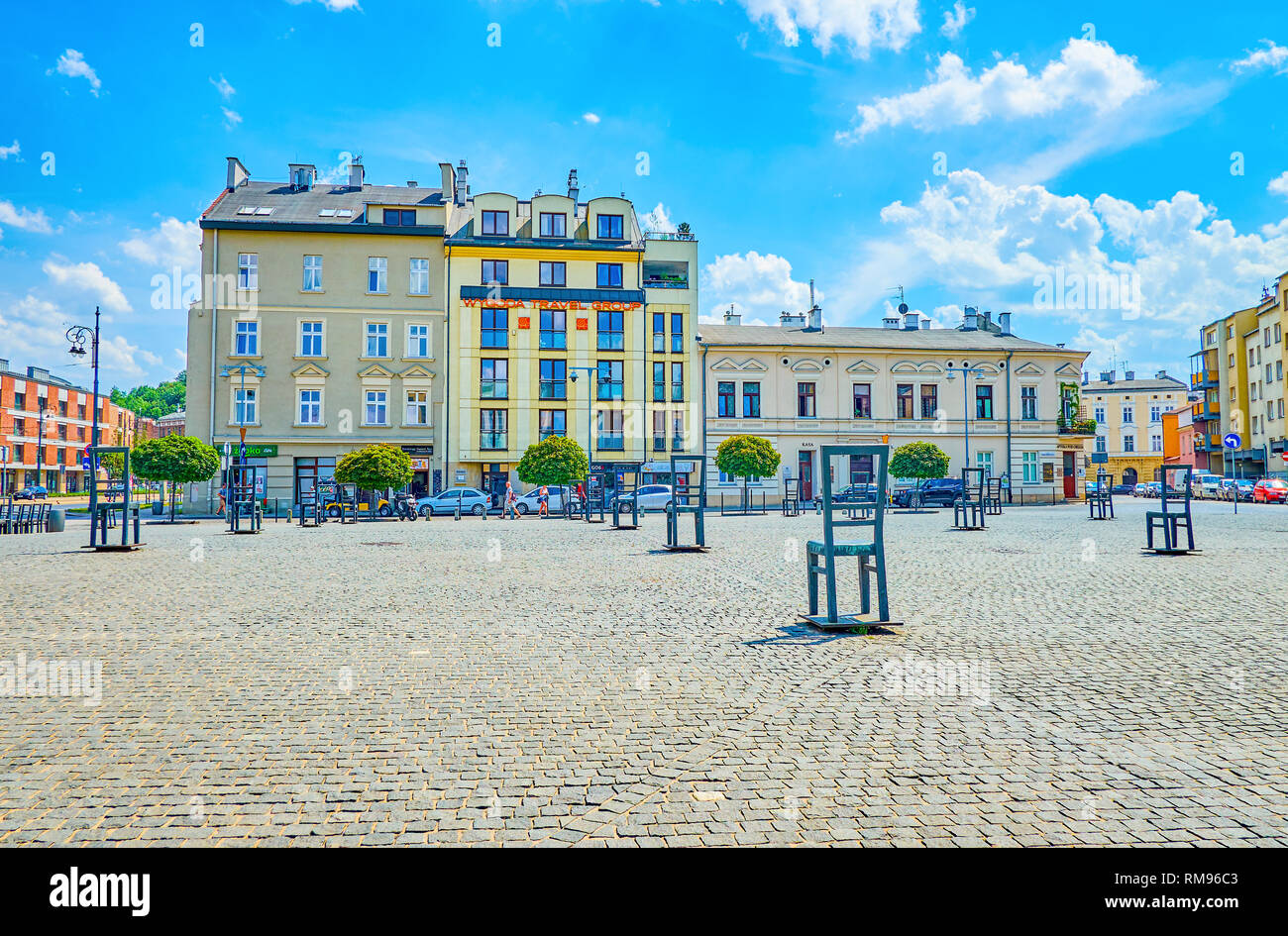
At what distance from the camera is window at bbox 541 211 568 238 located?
47688 mm

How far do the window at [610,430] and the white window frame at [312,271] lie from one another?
17.4 meters

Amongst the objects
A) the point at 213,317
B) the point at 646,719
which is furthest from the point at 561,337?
the point at 646,719

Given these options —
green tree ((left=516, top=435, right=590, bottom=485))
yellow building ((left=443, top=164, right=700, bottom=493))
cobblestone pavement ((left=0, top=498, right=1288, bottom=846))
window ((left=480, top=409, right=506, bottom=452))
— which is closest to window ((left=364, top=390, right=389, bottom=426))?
yellow building ((left=443, top=164, right=700, bottom=493))

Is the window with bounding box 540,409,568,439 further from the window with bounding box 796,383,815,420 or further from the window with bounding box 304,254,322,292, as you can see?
the window with bounding box 796,383,815,420

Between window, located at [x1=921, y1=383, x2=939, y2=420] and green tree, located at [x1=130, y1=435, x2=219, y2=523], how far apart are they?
4068 centimetres

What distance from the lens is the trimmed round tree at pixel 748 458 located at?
135 feet

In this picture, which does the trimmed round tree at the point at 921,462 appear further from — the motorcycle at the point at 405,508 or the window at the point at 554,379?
the motorcycle at the point at 405,508

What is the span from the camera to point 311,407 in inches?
1736

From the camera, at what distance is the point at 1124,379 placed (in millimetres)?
103688

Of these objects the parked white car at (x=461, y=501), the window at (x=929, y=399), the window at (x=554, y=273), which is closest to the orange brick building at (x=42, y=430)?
the window at (x=554, y=273)

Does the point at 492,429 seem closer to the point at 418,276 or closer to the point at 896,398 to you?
the point at 418,276

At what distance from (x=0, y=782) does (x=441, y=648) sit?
11.4ft

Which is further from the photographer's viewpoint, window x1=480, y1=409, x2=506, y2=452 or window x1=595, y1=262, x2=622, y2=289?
window x1=595, y1=262, x2=622, y2=289
